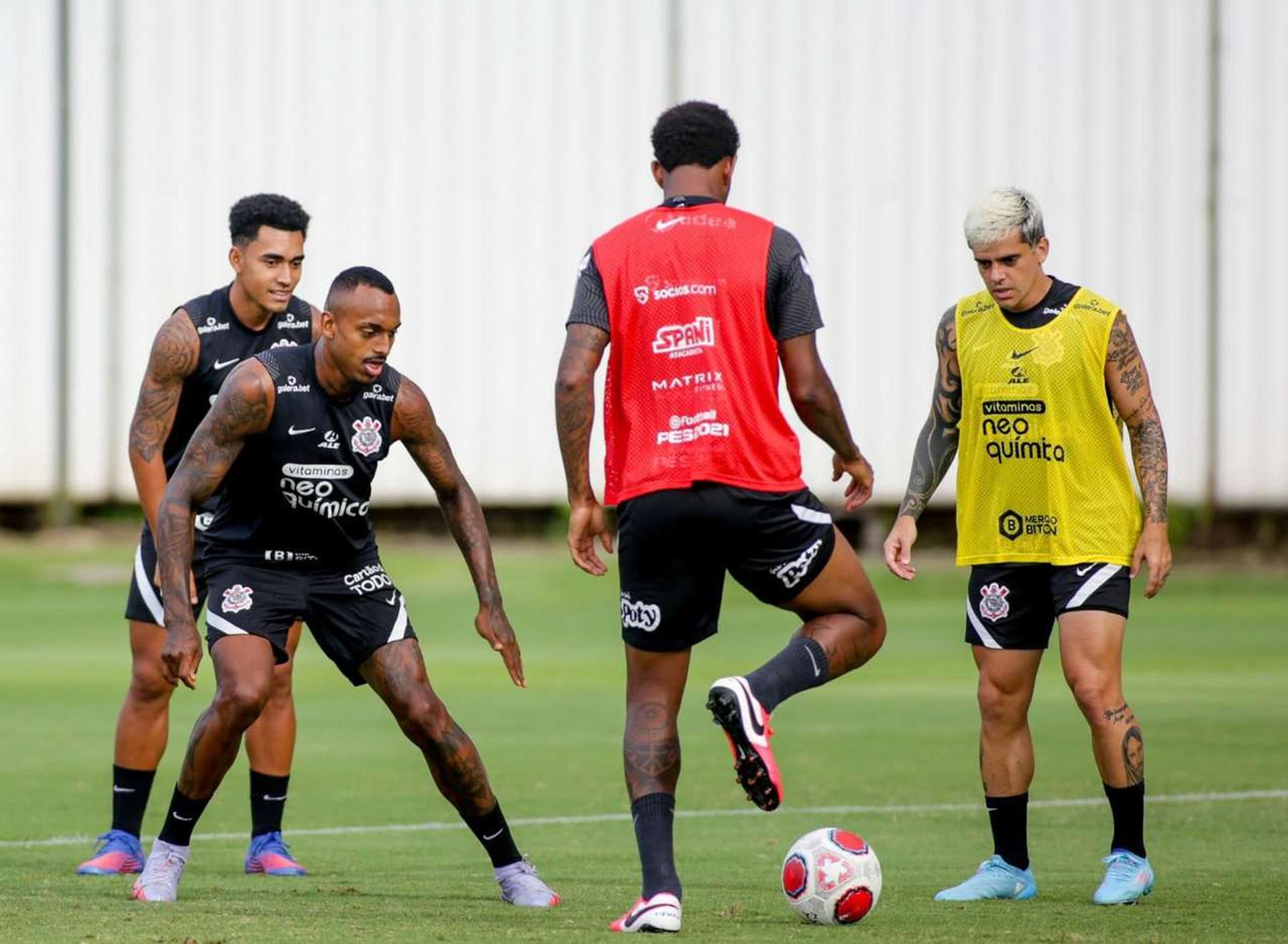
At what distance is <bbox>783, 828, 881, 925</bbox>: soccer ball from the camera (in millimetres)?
6672

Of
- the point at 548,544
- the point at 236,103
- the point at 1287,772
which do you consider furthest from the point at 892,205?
the point at 1287,772

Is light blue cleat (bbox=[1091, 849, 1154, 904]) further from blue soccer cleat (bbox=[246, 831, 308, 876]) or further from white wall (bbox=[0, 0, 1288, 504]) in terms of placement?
white wall (bbox=[0, 0, 1288, 504])

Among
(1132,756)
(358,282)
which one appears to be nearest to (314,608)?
(358,282)

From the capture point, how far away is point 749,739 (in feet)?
20.5

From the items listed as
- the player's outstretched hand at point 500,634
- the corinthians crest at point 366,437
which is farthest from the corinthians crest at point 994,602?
the corinthians crest at point 366,437

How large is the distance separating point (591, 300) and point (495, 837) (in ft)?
6.47

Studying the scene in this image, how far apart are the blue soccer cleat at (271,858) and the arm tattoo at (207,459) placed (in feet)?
4.79

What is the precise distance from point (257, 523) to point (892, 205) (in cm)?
2048

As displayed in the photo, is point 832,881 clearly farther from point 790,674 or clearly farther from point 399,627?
point 399,627

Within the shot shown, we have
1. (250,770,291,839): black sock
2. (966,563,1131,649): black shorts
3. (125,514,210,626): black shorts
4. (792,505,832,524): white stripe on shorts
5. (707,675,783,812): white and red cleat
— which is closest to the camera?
(707,675,783,812): white and red cleat

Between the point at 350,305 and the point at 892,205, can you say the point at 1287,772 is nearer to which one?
the point at 350,305

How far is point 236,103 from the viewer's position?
28016 mm

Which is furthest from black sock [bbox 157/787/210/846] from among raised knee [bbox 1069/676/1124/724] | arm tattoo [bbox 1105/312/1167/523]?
arm tattoo [bbox 1105/312/1167/523]

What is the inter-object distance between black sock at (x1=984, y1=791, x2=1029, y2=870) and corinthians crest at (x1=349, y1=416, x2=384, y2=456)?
244cm
